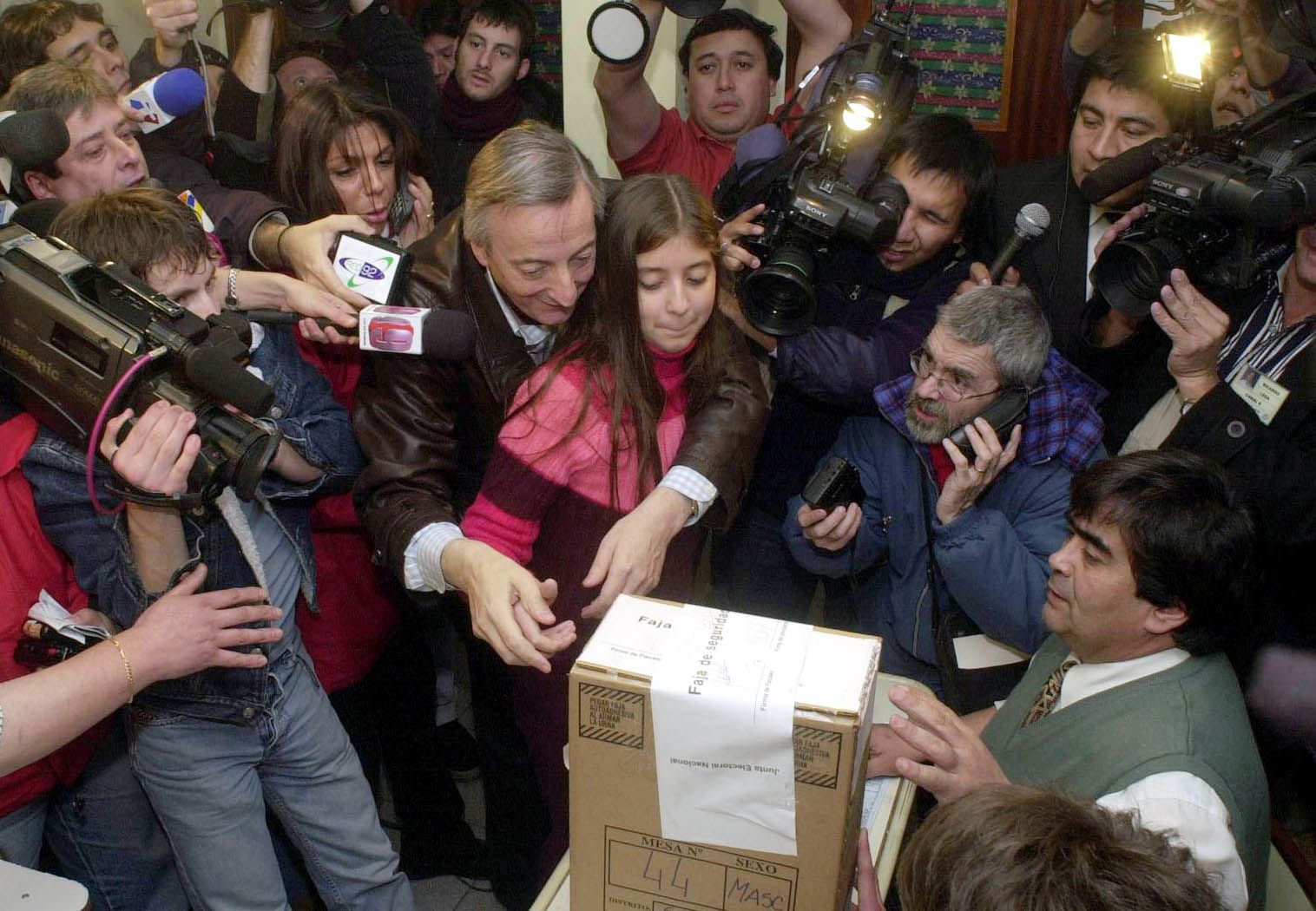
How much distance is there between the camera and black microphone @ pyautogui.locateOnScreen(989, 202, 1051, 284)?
1921mm

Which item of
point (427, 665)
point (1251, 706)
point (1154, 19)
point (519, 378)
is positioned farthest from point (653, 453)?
point (1154, 19)

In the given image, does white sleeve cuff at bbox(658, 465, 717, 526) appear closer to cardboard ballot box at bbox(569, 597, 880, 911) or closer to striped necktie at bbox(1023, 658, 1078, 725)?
cardboard ballot box at bbox(569, 597, 880, 911)

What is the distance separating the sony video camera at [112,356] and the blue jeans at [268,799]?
0.45 metres

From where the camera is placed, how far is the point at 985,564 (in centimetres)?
179

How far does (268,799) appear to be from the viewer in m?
1.77

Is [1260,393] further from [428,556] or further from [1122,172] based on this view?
[428,556]

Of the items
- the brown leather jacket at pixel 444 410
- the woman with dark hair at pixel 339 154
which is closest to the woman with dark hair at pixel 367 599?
the woman with dark hair at pixel 339 154

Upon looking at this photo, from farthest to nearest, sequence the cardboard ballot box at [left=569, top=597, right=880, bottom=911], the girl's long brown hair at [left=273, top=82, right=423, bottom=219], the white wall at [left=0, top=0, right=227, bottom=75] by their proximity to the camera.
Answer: the white wall at [left=0, top=0, right=227, bottom=75] < the girl's long brown hair at [left=273, top=82, right=423, bottom=219] < the cardboard ballot box at [left=569, top=597, right=880, bottom=911]

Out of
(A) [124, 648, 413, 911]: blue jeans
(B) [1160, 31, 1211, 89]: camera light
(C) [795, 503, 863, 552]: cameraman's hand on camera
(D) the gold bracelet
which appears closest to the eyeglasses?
(C) [795, 503, 863, 552]: cameraman's hand on camera

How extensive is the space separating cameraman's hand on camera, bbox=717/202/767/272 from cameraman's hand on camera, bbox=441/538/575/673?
2.45 ft

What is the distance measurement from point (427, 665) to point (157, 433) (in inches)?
44.5

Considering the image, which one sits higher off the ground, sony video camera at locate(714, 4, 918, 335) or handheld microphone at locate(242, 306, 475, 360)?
sony video camera at locate(714, 4, 918, 335)

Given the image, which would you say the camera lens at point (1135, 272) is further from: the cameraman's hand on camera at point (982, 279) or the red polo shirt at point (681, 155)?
the red polo shirt at point (681, 155)

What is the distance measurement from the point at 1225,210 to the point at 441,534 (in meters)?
1.37
